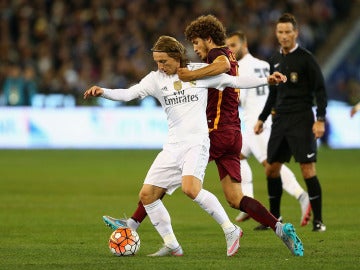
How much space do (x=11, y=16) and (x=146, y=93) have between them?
821 inches

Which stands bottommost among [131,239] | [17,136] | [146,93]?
[17,136]

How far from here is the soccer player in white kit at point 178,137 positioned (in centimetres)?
891

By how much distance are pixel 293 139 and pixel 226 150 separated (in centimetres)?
194

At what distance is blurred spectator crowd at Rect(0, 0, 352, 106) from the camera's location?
27.7 meters

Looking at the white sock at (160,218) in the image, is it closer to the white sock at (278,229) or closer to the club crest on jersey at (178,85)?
the white sock at (278,229)

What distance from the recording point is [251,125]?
1295 centimetres

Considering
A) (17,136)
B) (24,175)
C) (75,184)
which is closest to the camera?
(75,184)

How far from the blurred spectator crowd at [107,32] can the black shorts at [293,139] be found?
1490cm

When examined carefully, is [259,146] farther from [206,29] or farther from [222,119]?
[206,29]

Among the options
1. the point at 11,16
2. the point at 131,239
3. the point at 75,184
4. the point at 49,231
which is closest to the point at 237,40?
the point at 49,231

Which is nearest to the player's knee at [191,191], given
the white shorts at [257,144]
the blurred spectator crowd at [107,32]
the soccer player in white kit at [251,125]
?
the soccer player in white kit at [251,125]

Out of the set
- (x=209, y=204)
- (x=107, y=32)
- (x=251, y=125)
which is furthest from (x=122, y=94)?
(x=107, y=32)

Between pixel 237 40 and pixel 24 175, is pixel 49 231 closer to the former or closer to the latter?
pixel 237 40

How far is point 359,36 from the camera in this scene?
30484 millimetres
